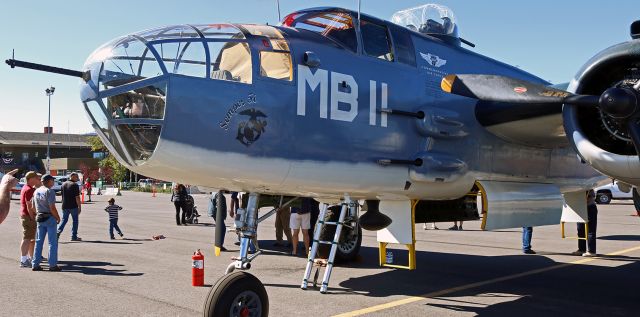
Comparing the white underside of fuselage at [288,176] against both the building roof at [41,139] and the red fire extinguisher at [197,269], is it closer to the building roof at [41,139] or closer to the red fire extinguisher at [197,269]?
the red fire extinguisher at [197,269]

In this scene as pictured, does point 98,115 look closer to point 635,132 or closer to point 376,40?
point 376,40

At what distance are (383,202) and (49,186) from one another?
6.93 metres

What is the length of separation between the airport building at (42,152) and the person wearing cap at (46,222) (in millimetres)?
66358

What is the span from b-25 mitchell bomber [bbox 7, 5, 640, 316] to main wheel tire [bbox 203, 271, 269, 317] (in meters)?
0.02

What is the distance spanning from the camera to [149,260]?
12164mm

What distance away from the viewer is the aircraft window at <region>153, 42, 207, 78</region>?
223 inches

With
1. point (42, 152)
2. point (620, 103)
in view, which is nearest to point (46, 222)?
point (620, 103)

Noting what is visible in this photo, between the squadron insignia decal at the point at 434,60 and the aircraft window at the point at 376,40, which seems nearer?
the aircraft window at the point at 376,40

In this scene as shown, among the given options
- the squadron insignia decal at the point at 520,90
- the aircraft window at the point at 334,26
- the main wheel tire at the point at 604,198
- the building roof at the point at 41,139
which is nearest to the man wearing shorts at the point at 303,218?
the aircraft window at the point at 334,26

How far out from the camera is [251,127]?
598cm

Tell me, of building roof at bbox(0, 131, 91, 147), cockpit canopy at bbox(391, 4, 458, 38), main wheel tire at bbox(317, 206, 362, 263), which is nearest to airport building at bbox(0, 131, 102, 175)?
building roof at bbox(0, 131, 91, 147)

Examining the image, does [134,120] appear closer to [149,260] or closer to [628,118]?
[628,118]

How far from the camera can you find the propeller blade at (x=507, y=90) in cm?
662

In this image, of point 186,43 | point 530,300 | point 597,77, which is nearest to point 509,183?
point 530,300
